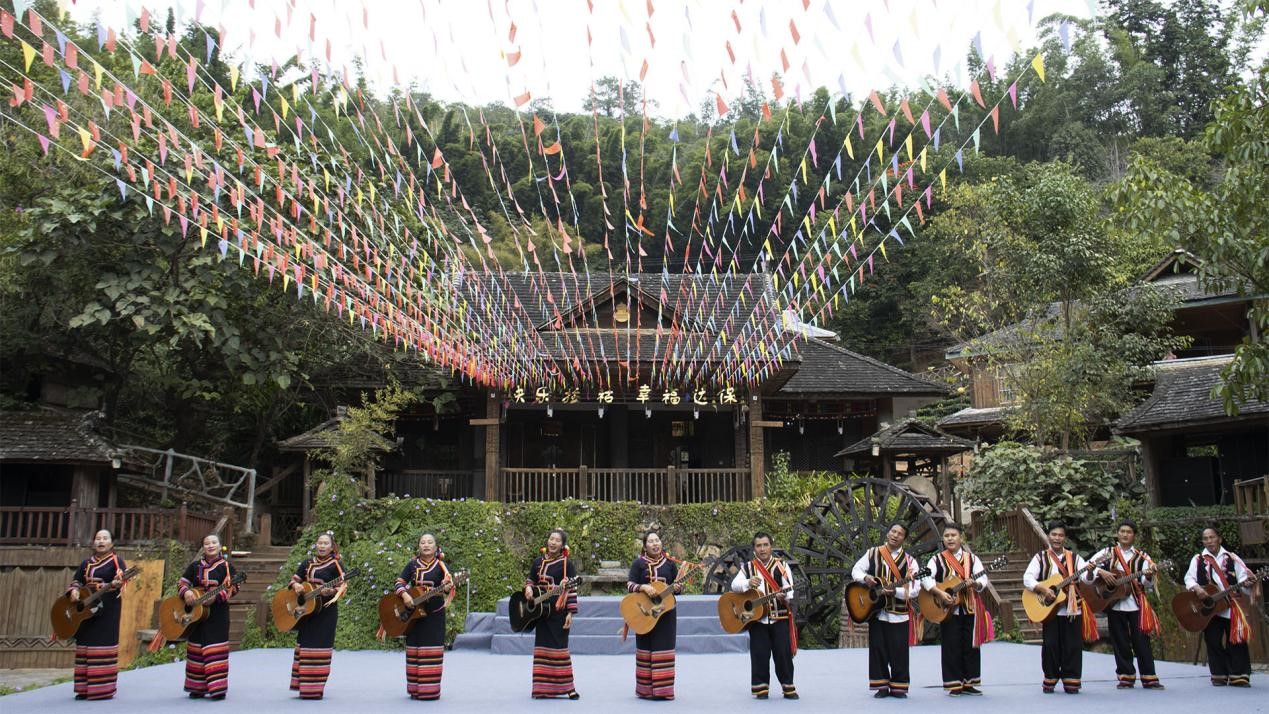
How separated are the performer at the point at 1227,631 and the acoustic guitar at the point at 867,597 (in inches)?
111

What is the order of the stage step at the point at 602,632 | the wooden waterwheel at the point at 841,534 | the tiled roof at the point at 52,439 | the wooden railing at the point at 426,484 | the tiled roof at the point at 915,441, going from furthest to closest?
the wooden railing at the point at 426,484 → the tiled roof at the point at 915,441 → the tiled roof at the point at 52,439 → the wooden waterwheel at the point at 841,534 → the stage step at the point at 602,632

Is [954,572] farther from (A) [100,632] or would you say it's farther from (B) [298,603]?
(A) [100,632]

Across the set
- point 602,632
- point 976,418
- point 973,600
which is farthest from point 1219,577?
point 976,418

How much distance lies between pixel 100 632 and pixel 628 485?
43.2ft

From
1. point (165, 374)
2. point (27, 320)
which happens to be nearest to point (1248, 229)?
point (165, 374)

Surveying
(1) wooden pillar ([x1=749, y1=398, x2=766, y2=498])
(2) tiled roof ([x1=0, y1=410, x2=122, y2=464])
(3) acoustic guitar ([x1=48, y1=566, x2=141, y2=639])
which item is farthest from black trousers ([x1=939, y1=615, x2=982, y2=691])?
(2) tiled roof ([x1=0, y1=410, x2=122, y2=464])

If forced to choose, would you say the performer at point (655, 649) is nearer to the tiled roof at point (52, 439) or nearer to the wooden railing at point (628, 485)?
the wooden railing at point (628, 485)

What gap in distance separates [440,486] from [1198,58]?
37174 millimetres

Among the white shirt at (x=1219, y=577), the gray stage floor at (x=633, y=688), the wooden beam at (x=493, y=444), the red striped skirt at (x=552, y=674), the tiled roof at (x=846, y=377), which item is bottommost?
the gray stage floor at (x=633, y=688)

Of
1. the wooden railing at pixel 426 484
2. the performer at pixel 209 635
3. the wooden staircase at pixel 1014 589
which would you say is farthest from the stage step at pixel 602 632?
the wooden railing at pixel 426 484

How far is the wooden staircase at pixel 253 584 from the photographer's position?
15.5m

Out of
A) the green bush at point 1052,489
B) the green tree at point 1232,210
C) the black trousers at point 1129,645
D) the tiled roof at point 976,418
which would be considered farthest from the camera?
the tiled roof at point 976,418

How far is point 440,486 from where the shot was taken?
22.1 metres

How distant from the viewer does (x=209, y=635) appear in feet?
29.5
